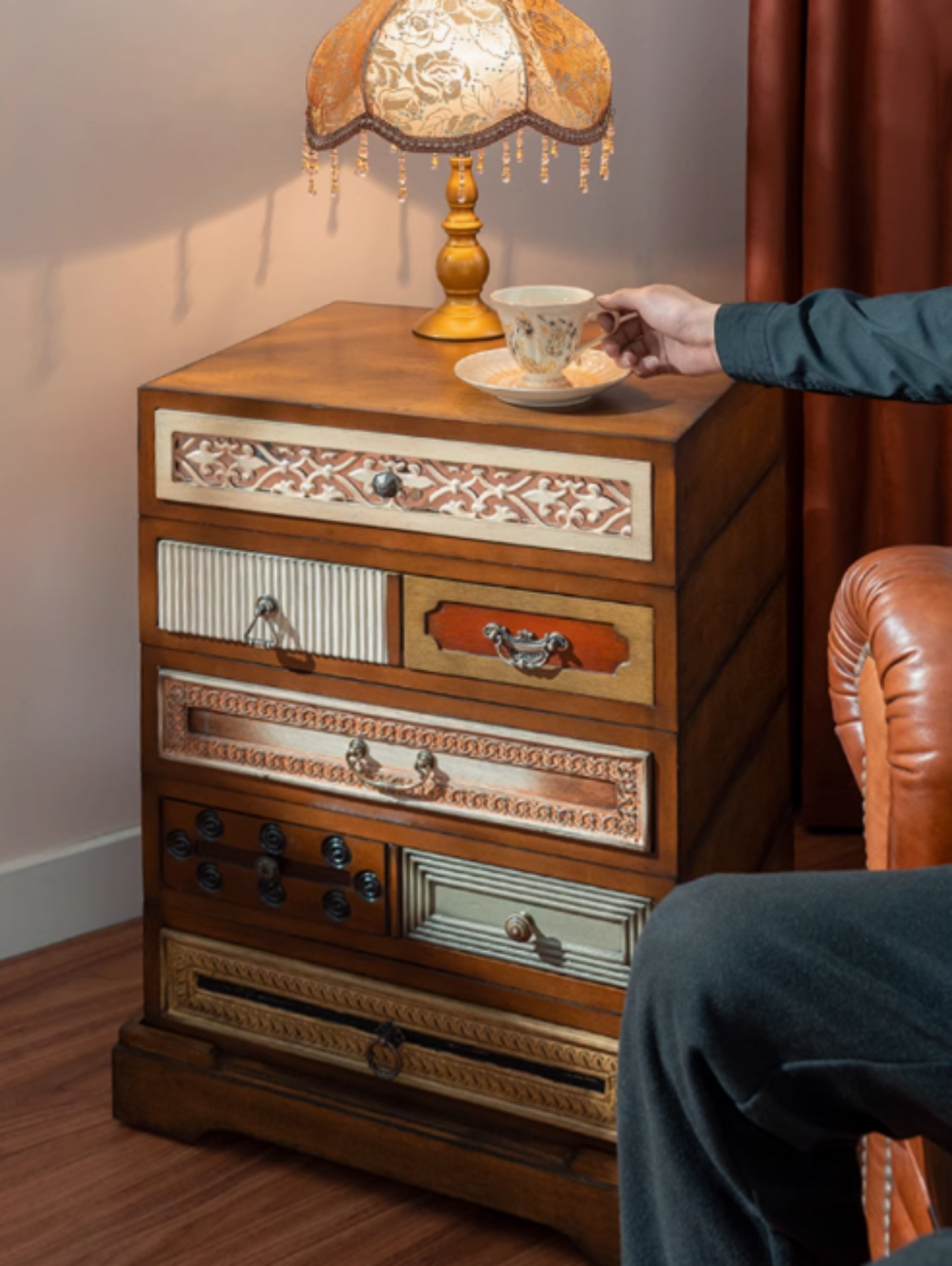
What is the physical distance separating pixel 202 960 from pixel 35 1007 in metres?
0.34

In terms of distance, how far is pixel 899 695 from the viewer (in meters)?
1.11

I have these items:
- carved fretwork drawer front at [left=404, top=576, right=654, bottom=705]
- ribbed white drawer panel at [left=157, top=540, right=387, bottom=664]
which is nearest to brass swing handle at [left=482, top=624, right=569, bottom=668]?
carved fretwork drawer front at [left=404, top=576, right=654, bottom=705]

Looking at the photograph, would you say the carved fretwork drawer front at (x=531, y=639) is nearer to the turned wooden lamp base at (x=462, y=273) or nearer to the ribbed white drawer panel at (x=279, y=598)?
the ribbed white drawer panel at (x=279, y=598)

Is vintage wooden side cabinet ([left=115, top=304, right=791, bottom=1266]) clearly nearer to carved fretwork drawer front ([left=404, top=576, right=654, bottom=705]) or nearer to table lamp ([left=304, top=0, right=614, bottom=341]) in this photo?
carved fretwork drawer front ([left=404, top=576, right=654, bottom=705])

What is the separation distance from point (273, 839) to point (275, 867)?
0.03 meters

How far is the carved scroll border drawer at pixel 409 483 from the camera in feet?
4.60

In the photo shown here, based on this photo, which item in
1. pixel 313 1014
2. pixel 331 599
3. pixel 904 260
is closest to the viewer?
pixel 331 599

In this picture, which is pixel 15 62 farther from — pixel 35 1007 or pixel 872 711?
pixel 872 711

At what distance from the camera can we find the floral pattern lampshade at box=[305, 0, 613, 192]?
1.54m

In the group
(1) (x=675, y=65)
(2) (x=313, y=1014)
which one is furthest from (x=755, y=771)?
(1) (x=675, y=65)

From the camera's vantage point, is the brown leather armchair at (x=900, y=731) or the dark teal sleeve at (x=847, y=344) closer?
the brown leather armchair at (x=900, y=731)

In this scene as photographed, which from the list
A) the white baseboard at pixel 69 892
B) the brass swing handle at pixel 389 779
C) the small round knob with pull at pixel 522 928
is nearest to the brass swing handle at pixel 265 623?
the brass swing handle at pixel 389 779

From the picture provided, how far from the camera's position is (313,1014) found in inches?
64.7

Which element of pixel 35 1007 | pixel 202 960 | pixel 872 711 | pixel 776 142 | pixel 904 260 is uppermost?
pixel 776 142
